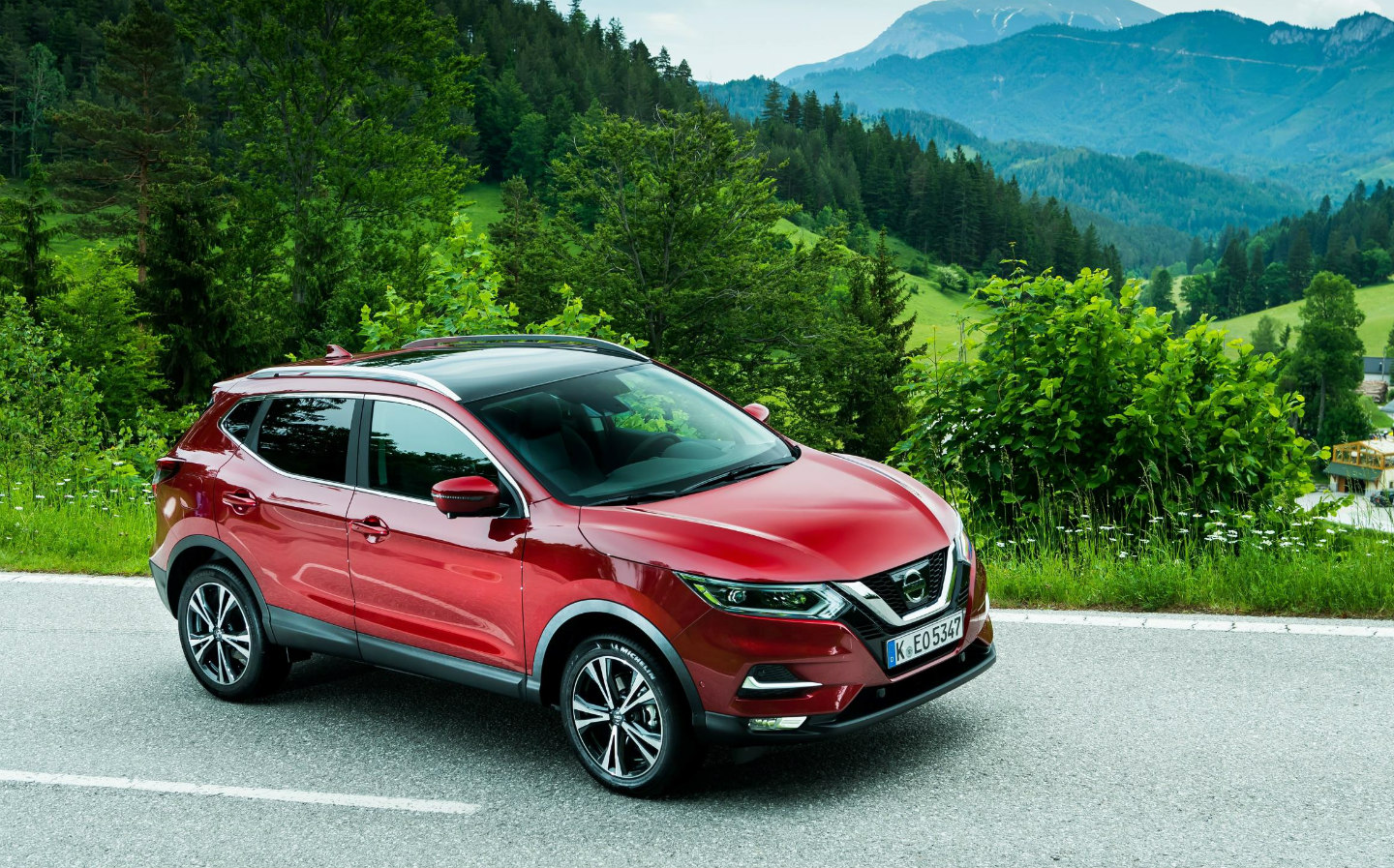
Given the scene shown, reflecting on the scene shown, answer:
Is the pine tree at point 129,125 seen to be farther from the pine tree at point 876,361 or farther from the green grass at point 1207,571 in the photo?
the green grass at point 1207,571

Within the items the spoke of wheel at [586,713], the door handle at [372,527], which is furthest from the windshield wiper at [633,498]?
the door handle at [372,527]

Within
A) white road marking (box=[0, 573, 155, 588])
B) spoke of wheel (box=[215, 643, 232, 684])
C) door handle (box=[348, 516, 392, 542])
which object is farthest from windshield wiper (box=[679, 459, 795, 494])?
white road marking (box=[0, 573, 155, 588])

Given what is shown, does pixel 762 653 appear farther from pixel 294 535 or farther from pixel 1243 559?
pixel 1243 559

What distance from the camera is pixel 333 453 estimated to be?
5.60m

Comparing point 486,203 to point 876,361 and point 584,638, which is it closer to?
point 876,361

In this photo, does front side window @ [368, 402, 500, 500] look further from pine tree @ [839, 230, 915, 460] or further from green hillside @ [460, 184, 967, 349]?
green hillside @ [460, 184, 967, 349]

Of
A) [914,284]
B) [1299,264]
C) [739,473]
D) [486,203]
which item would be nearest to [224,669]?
[739,473]

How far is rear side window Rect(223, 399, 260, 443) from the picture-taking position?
6.12m

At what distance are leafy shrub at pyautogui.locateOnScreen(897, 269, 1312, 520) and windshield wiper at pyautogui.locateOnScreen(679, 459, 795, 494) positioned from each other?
3.44m

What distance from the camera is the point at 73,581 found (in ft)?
28.5

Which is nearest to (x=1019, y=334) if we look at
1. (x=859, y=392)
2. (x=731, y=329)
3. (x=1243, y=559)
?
(x=1243, y=559)

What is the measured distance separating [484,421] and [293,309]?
29.2 m

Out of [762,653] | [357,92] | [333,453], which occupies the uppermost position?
[357,92]

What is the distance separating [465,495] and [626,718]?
107cm
